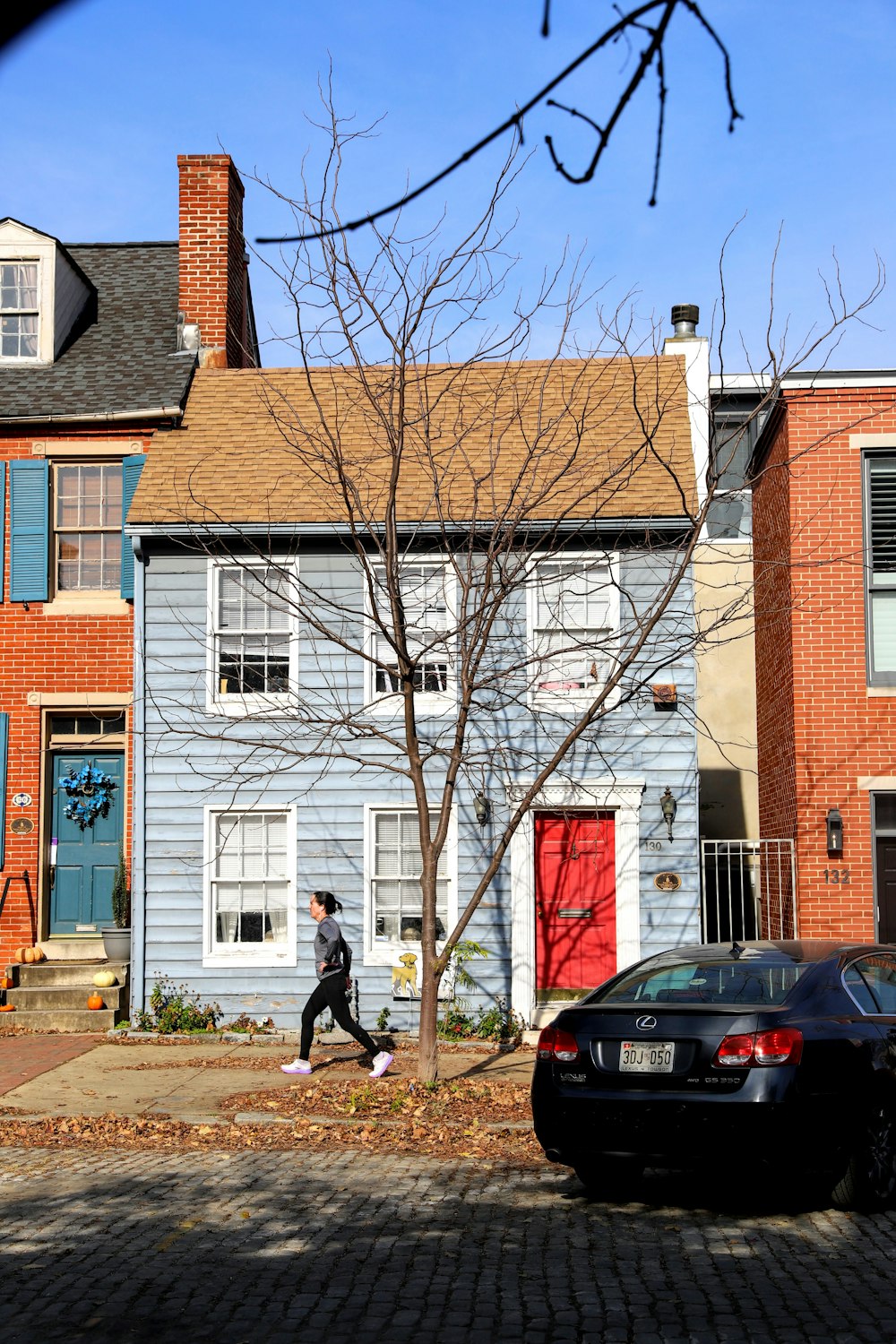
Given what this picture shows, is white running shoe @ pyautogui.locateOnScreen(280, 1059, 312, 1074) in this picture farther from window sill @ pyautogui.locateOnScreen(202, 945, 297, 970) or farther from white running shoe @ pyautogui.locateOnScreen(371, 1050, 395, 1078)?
window sill @ pyautogui.locateOnScreen(202, 945, 297, 970)

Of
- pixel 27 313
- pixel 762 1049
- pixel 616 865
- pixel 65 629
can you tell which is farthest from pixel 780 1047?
pixel 27 313

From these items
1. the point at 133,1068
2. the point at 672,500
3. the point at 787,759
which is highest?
the point at 672,500

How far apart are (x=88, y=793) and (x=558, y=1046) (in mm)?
9942

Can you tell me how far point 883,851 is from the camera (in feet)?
46.6

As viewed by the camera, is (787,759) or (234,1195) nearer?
(234,1195)

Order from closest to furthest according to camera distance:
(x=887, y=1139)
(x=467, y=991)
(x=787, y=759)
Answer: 1. (x=887, y=1139)
2. (x=467, y=991)
3. (x=787, y=759)

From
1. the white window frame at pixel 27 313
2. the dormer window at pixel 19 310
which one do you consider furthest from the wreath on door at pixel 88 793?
the dormer window at pixel 19 310

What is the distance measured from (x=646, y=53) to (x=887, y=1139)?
6.03m

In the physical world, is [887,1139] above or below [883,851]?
below

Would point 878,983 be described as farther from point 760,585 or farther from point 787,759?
point 760,585

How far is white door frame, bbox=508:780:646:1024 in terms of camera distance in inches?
552

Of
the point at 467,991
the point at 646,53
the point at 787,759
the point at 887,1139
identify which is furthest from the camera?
the point at 787,759

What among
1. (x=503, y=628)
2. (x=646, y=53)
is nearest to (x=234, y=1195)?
(x=646, y=53)

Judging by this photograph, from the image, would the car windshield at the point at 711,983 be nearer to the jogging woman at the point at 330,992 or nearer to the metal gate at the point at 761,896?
the jogging woman at the point at 330,992
